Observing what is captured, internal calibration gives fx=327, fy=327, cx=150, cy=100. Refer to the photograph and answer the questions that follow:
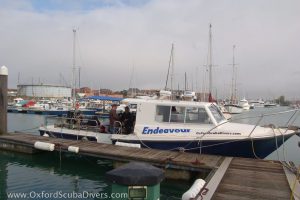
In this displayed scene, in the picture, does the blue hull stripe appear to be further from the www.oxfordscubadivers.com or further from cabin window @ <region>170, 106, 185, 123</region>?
the www.oxfordscubadivers.com

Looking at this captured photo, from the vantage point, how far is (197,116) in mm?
13141

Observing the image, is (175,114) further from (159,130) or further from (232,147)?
(232,147)

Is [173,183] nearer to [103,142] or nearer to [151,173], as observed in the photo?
[103,142]

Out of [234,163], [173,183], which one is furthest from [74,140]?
[234,163]

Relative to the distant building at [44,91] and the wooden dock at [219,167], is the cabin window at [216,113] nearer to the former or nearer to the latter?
the wooden dock at [219,167]

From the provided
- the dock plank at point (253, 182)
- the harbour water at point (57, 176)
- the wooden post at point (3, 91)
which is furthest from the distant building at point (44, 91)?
the dock plank at point (253, 182)

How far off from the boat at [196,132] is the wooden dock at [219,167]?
0.63 meters

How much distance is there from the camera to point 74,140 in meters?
15.4

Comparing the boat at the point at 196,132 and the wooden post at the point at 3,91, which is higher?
the wooden post at the point at 3,91

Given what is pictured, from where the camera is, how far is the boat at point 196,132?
12.4 meters

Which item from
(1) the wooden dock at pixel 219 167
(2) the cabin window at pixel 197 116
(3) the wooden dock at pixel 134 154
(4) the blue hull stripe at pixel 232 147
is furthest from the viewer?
(2) the cabin window at pixel 197 116

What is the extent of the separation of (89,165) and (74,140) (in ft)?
6.18

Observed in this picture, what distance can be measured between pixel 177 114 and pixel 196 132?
1110 millimetres

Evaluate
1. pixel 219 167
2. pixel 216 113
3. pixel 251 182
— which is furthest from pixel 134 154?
pixel 251 182
